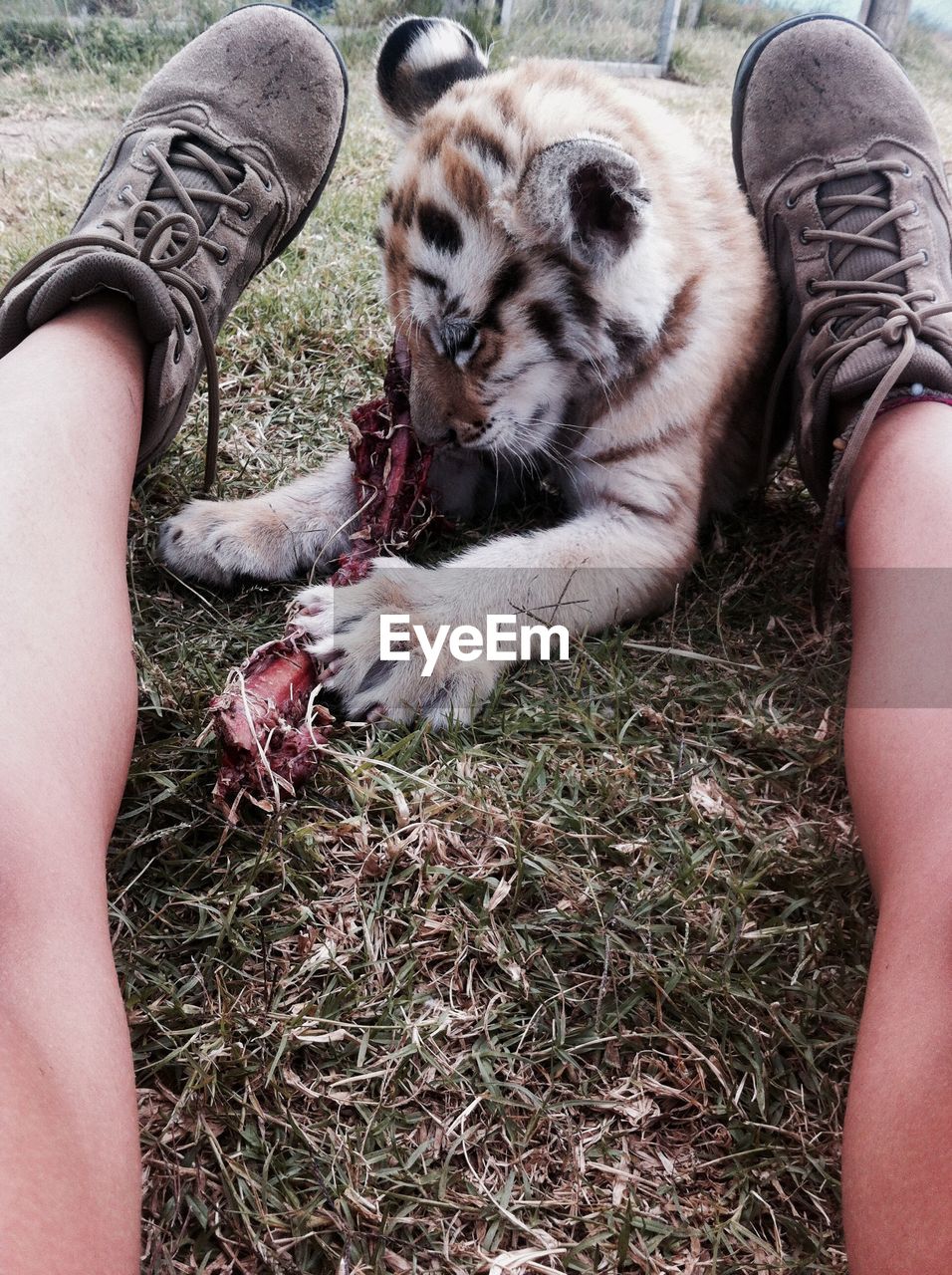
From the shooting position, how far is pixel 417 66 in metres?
1.79

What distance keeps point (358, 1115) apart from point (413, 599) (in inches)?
27.7

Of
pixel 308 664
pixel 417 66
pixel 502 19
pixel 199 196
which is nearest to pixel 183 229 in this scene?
pixel 199 196

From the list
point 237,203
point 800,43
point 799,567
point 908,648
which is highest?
point 800,43

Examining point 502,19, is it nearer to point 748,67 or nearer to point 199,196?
point 748,67

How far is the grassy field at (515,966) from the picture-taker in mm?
875

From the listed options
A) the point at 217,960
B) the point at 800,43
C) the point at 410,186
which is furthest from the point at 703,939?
the point at 800,43

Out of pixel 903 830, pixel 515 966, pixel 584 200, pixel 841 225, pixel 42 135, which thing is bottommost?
pixel 515 966

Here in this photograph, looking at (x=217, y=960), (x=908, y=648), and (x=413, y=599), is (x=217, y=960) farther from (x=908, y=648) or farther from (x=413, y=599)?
(x=908, y=648)

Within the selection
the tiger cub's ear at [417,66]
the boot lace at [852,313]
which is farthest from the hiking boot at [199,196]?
the boot lace at [852,313]

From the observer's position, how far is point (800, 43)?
77.4 inches

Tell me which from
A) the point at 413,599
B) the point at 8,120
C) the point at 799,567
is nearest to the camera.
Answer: the point at 413,599

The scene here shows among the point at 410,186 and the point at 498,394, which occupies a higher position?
the point at 410,186

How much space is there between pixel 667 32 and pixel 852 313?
250 centimetres

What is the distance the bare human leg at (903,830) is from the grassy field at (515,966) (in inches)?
5.1
